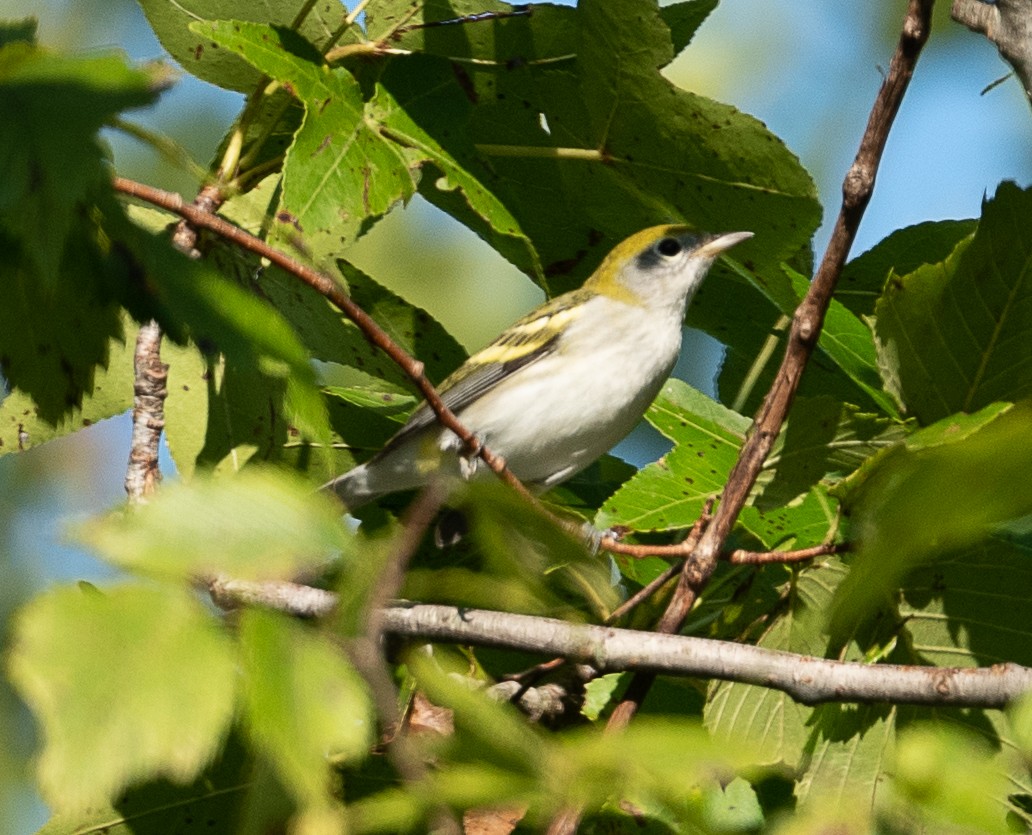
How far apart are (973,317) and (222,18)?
4.92 ft

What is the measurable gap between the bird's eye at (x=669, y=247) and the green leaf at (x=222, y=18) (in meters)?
1.66

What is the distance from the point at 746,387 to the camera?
8.66ft

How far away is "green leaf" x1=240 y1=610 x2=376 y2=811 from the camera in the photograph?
65 centimetres

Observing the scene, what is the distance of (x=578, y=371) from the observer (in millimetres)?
3561

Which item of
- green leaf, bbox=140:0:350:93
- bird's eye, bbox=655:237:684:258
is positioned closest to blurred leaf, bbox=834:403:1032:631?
green leaf, bbox=140:0:350:93

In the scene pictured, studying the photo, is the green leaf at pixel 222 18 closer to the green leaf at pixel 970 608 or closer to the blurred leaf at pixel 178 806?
the blurred leaf at pixel 178 806

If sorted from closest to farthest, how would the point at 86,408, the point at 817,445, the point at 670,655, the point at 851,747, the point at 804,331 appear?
the point at 670,655
the point at 804,331
the point at 851,747
the point at 817,445
the point at 86,408

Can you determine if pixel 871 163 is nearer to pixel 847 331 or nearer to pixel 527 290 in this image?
pixel 847 331

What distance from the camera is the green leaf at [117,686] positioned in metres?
0.60

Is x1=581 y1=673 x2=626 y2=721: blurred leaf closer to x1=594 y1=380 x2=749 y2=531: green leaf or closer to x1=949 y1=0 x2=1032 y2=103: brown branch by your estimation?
x1=594 y1=380 x2=749 y2=531: green leaf

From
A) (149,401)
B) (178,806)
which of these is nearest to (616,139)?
(149,401)

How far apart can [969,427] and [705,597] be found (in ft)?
2.20

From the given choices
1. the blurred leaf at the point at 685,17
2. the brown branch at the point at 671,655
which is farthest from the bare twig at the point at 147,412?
the blurred leaf at the point at 685,17

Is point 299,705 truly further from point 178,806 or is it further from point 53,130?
point 178,806
